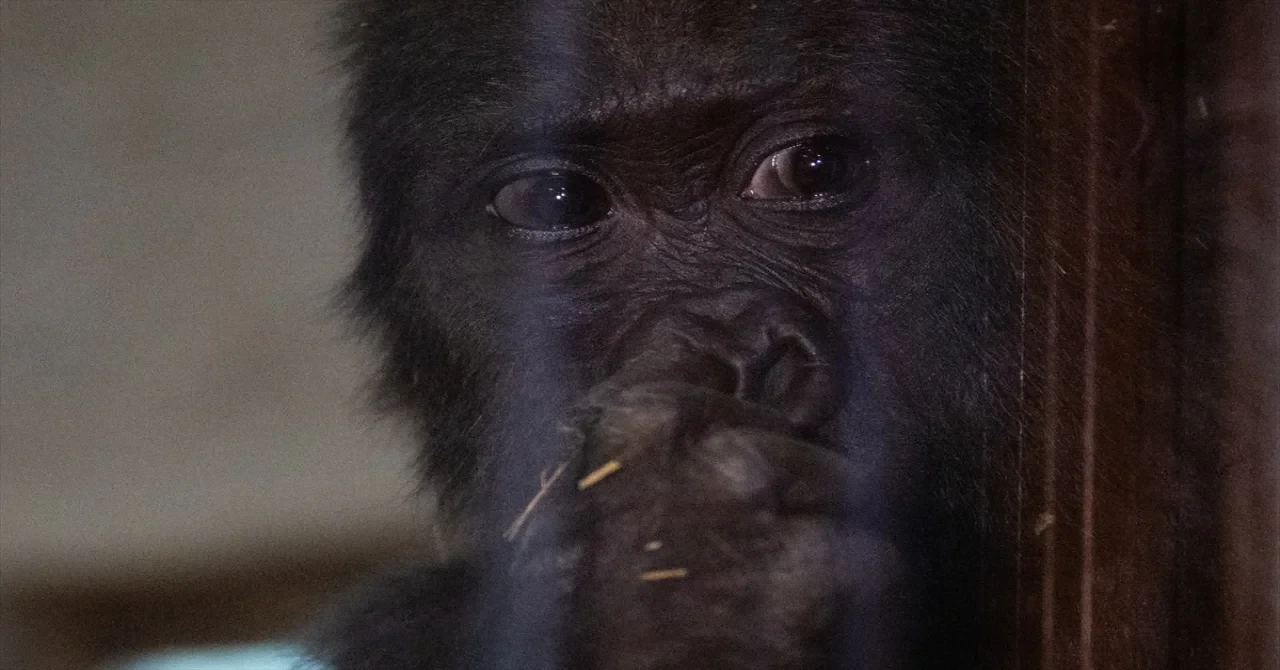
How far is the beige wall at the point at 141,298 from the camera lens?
157 cm

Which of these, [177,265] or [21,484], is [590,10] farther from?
[21,484]

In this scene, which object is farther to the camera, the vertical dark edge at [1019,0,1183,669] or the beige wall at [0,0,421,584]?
the beige wall at [0,0,421,584]

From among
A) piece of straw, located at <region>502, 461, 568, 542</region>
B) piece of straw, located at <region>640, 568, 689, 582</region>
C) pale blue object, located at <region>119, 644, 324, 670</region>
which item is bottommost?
pale blue object, located at <region>119, 644, 324, 670</region>

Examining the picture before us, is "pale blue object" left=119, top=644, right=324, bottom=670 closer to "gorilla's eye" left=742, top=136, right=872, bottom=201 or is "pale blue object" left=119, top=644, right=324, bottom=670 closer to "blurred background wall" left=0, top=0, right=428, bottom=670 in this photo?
"blurred background wall" left=0, top=0, right=428, bottom=670

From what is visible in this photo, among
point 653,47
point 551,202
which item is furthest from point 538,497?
point 653,47

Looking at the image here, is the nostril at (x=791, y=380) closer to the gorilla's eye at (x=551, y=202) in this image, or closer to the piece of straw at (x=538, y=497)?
the piece of straw at (x=538, y=497)

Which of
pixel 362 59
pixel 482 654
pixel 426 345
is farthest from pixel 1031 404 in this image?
pixel 362 59

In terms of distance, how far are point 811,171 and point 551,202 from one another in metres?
0.34

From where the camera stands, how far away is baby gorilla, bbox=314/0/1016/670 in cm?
118

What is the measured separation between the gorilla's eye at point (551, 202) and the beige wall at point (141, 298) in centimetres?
30

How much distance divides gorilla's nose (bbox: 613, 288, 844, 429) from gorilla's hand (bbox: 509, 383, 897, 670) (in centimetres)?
11

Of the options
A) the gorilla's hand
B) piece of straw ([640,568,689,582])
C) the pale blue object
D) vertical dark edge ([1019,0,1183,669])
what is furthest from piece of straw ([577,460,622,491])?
the pale blue object

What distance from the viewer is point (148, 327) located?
62.8 inches

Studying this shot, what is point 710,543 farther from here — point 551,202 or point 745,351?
point 551,202
